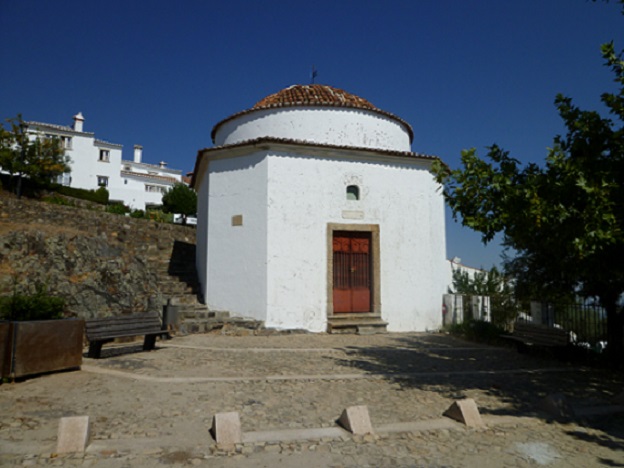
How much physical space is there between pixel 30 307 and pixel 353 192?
8205 millimetres

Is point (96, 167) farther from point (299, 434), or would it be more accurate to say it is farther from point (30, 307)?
point (299, 434)

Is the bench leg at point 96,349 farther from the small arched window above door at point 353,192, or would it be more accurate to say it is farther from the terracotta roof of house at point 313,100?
the terracotta roof of house at point 313,100

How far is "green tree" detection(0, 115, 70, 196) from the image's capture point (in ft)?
71.7

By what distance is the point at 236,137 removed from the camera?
13.0 m

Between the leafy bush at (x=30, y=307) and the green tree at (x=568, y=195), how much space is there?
20.5 ft

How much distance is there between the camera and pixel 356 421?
397 cm

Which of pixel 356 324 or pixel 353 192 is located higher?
pixel 353 192

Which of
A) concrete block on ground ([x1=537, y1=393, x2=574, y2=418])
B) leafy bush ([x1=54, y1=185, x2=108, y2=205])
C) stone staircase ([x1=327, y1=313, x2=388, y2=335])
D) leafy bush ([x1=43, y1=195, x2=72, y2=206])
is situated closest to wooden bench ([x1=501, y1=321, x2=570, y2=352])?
concrete block on ground ([x1=537, y1=393, x2=574, y2=418])

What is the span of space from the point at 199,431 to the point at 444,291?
33.5ft

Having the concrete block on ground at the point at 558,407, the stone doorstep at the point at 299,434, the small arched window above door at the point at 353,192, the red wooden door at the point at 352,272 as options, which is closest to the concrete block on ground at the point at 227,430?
the stone doorstep at the point at 299,434

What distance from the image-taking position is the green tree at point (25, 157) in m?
21.9

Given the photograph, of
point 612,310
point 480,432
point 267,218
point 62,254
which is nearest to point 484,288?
point 612,310

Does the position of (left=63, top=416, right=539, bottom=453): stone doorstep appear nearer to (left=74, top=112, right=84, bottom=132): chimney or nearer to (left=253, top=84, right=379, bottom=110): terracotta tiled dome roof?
(left=253, top=84, right=379, bottom=110): terracotta tiled dome roof

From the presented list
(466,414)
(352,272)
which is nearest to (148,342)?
(352,272)
